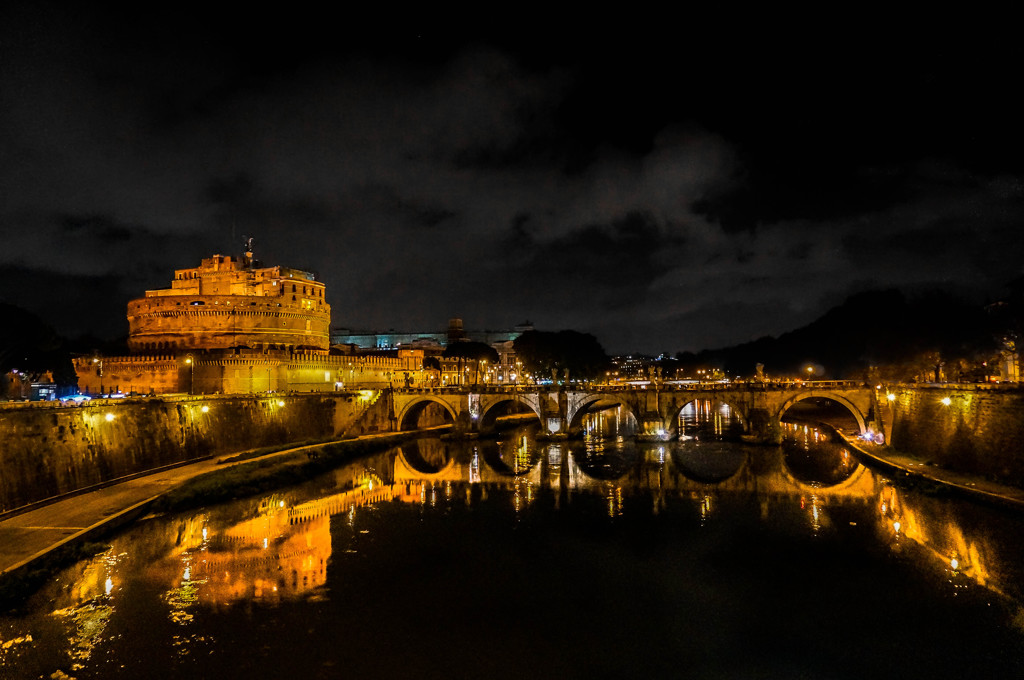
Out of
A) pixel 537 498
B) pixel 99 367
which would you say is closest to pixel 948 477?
pixel 537 498

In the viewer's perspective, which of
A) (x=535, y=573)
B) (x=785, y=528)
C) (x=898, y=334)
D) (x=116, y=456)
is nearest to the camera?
(x=535, y=573)

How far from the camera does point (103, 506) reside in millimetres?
21609

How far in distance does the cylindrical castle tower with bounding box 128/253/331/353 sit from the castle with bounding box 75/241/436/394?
0.10 metres

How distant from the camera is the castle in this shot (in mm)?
48625

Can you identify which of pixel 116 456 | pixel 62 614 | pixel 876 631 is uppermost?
pixel 116 456

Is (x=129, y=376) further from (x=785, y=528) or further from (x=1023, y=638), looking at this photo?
(x=1023, y=638)

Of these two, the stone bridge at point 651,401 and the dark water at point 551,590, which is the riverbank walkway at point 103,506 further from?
the stone bridge at point 651,401

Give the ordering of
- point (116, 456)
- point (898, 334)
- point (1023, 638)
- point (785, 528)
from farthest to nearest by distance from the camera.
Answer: point (898, 334) < point (116, 456) < point (785, 528) < point (1023, 638)

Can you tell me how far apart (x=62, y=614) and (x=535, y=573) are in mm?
11754

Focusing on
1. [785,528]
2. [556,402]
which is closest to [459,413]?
[556,402]

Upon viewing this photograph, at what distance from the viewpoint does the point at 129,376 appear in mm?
48938

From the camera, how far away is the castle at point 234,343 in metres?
48.6

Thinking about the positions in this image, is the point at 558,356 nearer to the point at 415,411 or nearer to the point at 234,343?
the point at 415,411

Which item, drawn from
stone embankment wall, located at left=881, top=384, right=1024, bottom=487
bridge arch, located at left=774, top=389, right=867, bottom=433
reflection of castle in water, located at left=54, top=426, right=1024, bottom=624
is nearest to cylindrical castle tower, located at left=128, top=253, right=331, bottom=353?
reflection of castle in water, located at left=54, top=426, right=1024, bottom=624
